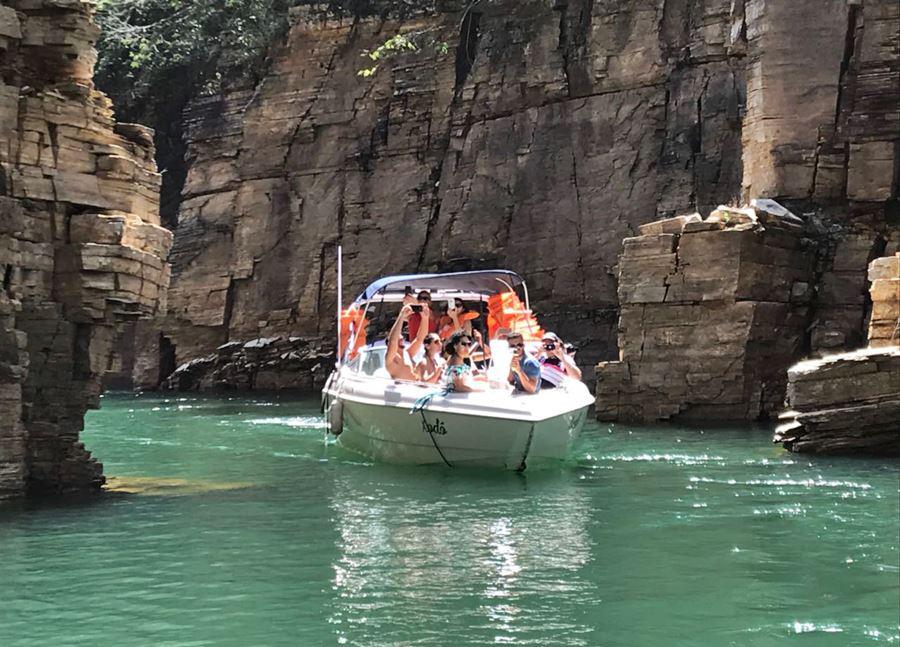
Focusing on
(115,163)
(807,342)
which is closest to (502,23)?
(807,342)

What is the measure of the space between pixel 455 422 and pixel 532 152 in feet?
57.7

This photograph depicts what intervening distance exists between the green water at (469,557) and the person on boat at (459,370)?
41.2 inches

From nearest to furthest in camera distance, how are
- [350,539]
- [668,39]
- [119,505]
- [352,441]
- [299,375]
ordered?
[350,539] < [119,505] < [352,441] < [668,39] < [299,375]

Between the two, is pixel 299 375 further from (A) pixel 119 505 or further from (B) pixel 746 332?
(A) pixel 119 505

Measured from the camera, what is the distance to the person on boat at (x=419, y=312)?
48.6 feet

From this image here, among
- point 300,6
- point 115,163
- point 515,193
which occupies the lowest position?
point 115,163

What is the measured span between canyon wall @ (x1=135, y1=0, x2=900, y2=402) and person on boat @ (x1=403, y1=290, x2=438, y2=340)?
25.6ft

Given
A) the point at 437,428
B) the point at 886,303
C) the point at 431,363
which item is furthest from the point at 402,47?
the point at 437,428

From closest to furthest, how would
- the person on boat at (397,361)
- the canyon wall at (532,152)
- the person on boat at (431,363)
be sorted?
the person on boat at (431,363) < the person on boat at (397,361) < the canyon wall at (532,152)

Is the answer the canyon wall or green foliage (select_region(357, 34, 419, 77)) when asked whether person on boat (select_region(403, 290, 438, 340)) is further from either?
green foliage (select_region(357, 34, 419, 77))

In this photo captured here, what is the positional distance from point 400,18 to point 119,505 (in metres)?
24.3

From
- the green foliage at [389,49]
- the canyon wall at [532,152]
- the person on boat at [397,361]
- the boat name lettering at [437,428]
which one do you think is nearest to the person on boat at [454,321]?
the person on boat at [397,361]

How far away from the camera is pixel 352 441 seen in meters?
15.3

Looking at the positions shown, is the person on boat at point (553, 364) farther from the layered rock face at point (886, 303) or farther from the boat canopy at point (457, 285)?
the layered rock face at point (886, 303)
